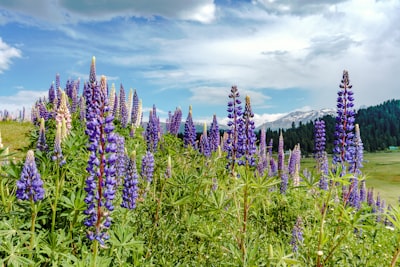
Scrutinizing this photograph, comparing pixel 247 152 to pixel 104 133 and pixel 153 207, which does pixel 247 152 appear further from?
pixel 104 133

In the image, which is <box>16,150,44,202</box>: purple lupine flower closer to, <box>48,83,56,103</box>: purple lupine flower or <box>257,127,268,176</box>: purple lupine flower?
<box>257,127,268,176</box>: purple lupine flower

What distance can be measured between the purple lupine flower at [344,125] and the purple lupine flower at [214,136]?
12.0ft

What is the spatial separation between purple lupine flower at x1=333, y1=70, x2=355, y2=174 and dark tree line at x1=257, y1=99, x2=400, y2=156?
4943 centimetres

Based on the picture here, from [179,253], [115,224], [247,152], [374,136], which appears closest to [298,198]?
[247,152]

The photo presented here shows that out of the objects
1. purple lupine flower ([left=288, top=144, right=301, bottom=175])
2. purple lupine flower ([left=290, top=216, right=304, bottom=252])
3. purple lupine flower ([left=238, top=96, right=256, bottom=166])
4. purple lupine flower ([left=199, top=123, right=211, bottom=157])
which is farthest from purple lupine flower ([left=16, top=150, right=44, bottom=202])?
purple lupine flower ([left=288, top=144, right=301, bottom=175])

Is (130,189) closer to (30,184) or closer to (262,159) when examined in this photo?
(30,184)

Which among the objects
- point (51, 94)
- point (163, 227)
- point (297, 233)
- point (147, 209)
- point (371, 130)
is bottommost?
point (297, 233)

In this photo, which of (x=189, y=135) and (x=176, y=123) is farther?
(x=176, y=123)

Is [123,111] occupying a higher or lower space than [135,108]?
lower

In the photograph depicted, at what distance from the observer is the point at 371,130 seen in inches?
3519

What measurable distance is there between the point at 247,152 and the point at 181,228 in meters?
1.25

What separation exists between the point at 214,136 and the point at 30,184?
583 cm

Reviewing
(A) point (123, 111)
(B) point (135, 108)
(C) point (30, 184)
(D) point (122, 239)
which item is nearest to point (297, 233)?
(D) point (122, 239)

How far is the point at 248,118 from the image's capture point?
487 centimetres
